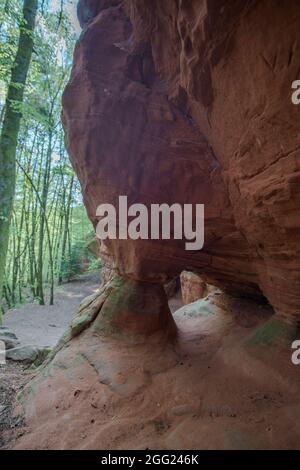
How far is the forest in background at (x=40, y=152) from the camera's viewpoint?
6773 millimetres

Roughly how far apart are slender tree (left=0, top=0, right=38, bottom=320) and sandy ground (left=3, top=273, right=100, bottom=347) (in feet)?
11.6

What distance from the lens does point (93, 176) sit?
493 centimetres

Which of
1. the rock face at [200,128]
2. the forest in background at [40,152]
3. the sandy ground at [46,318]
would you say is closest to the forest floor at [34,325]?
the sandy ground at [46,318]

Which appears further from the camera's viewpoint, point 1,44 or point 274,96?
point 1,44

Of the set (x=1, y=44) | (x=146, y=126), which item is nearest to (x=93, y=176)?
(x=146, y=126)

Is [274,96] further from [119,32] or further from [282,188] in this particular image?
[119,32]

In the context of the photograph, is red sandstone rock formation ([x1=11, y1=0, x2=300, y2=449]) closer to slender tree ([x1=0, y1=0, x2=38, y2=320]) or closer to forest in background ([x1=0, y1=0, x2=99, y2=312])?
slender tree ([x1=0, y1=0, x2=38, y2=320])

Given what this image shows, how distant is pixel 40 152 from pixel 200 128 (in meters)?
13.0

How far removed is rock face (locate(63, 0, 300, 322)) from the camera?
259cm

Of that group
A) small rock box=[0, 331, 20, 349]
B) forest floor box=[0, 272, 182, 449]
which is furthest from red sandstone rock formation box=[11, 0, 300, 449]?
small rock box=[0, 331, 20, 349]

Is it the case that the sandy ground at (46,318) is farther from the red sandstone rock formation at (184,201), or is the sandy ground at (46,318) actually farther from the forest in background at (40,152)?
the red sandstone rock formation at (184,201)

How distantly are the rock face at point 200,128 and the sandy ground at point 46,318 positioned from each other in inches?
203

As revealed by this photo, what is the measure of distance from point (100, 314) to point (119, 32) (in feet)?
15.9

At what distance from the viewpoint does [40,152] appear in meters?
15.0
